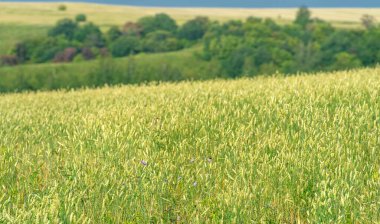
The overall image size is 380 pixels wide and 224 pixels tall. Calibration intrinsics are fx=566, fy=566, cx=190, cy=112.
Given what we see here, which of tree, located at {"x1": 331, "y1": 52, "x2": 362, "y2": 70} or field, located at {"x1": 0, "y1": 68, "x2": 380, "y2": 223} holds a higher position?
field, located at {"x1": 0, "y1": 68, "x2": 380, "y2": 223}

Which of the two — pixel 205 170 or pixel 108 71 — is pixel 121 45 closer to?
pixel 108 71

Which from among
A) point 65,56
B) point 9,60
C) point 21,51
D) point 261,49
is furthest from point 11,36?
point 261,49

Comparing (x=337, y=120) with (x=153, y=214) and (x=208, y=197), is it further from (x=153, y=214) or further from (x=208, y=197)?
(x=153, y=214)

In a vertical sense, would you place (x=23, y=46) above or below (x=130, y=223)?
below

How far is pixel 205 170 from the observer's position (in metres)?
5.91

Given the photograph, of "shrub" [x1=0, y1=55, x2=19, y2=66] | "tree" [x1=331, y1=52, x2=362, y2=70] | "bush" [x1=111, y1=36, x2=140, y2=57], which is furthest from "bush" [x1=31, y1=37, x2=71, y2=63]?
"tree" [x1=331, y1=52, x2=362, y2=70]

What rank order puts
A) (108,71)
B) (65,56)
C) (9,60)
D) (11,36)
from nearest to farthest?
(108,71)
(9,60)
(65,56)
(11,36)

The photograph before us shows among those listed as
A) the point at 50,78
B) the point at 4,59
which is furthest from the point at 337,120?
the point at 4,59

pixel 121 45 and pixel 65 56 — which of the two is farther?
pixel 121 45

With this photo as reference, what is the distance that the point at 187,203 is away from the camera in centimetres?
514

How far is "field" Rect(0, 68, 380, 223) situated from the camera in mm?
4648

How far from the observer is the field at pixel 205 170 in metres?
4.65

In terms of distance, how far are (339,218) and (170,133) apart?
11.2 ft

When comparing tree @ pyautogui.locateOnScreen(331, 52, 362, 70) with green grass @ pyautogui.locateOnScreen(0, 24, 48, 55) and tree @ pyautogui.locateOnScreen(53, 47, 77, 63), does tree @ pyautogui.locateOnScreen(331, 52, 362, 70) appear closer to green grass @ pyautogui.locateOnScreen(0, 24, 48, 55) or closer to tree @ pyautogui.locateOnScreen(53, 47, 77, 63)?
tree @ pyautogui.locateOnScreen(53, 47, 77, 63)
